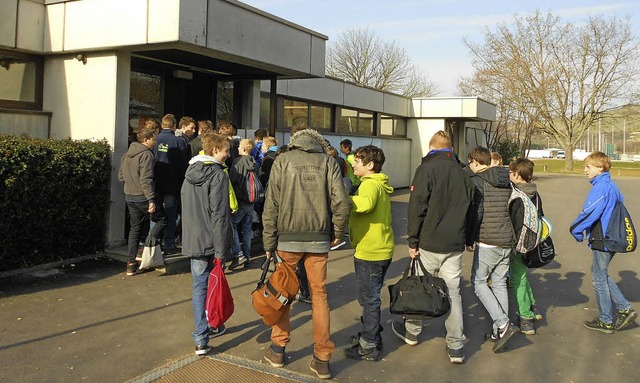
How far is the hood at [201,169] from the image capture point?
4551mm

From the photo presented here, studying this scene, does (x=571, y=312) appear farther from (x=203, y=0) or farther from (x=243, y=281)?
(x=203, y=0)

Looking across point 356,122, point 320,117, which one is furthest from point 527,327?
point 356,122

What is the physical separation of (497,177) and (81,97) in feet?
20.5

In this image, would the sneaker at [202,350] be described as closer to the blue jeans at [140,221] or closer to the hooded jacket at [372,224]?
the hooded jacket at [372,224]

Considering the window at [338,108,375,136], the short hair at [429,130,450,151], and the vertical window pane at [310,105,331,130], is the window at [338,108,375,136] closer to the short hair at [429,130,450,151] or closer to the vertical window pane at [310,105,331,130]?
the vertical window pane at [310,105,331,130]

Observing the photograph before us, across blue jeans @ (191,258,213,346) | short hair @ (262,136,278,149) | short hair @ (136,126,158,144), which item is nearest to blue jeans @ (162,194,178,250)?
short hair @ (136,126,158,144)

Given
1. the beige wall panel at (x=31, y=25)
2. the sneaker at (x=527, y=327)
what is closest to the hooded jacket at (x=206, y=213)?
the sneaker at (x=527, y=327)

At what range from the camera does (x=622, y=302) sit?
216 inches

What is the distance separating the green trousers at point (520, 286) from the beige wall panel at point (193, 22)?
4912 millimetres

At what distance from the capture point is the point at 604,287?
5.43 meters

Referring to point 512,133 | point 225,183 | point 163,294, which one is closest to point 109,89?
point 163,294

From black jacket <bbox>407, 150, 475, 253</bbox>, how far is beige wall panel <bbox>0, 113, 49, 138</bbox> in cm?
610

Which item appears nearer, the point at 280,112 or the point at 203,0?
the point at 203,0

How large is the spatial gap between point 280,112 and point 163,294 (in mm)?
8324
